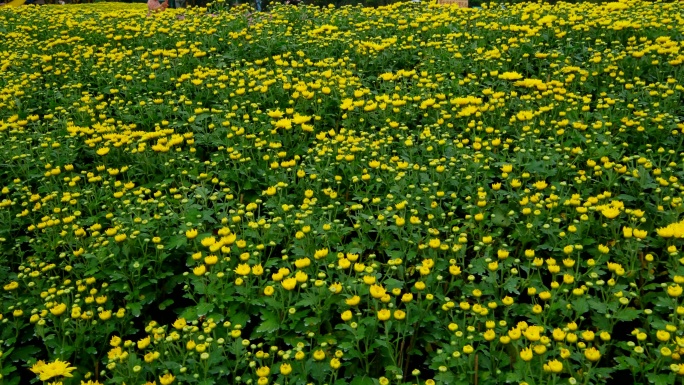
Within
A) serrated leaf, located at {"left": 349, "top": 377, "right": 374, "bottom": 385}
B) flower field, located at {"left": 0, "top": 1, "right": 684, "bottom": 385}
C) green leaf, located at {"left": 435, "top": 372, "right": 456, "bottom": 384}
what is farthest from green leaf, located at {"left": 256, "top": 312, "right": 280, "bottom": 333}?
green leaf, located at {"left": 435, "top": 372, "right": 456, "bottom": 384}

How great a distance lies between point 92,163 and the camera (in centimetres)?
481

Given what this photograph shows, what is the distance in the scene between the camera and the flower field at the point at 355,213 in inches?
108

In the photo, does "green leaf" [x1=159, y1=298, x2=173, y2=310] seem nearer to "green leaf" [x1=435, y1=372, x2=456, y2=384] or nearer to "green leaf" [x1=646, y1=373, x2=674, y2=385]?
"green leaf" [x1=435, y1=372, x2=456, y2=384]

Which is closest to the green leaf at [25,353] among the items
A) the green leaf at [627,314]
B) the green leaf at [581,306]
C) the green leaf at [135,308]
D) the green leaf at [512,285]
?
the green leaf at [135,308]

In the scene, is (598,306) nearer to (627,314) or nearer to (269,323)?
(627,314)

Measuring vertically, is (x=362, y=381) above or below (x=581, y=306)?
below

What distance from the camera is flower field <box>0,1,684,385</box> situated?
2.73 meters

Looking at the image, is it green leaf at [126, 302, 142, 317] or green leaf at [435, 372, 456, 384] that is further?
green leaf at [126, 302, 142, 317]

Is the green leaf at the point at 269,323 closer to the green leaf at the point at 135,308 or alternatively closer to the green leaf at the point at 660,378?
the green leaf at the point at 135,308

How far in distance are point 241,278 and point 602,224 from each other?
196 centimetres

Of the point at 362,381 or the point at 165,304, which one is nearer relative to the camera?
the point at 362,381

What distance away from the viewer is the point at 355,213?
12.7 ft

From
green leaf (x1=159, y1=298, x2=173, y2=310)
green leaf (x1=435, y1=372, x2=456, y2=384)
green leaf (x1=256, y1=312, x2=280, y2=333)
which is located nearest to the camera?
green leaf (x1=435, y1=372, x2=456, y2=384)

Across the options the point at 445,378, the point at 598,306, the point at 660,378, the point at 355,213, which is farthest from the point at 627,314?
the point at 355,213
